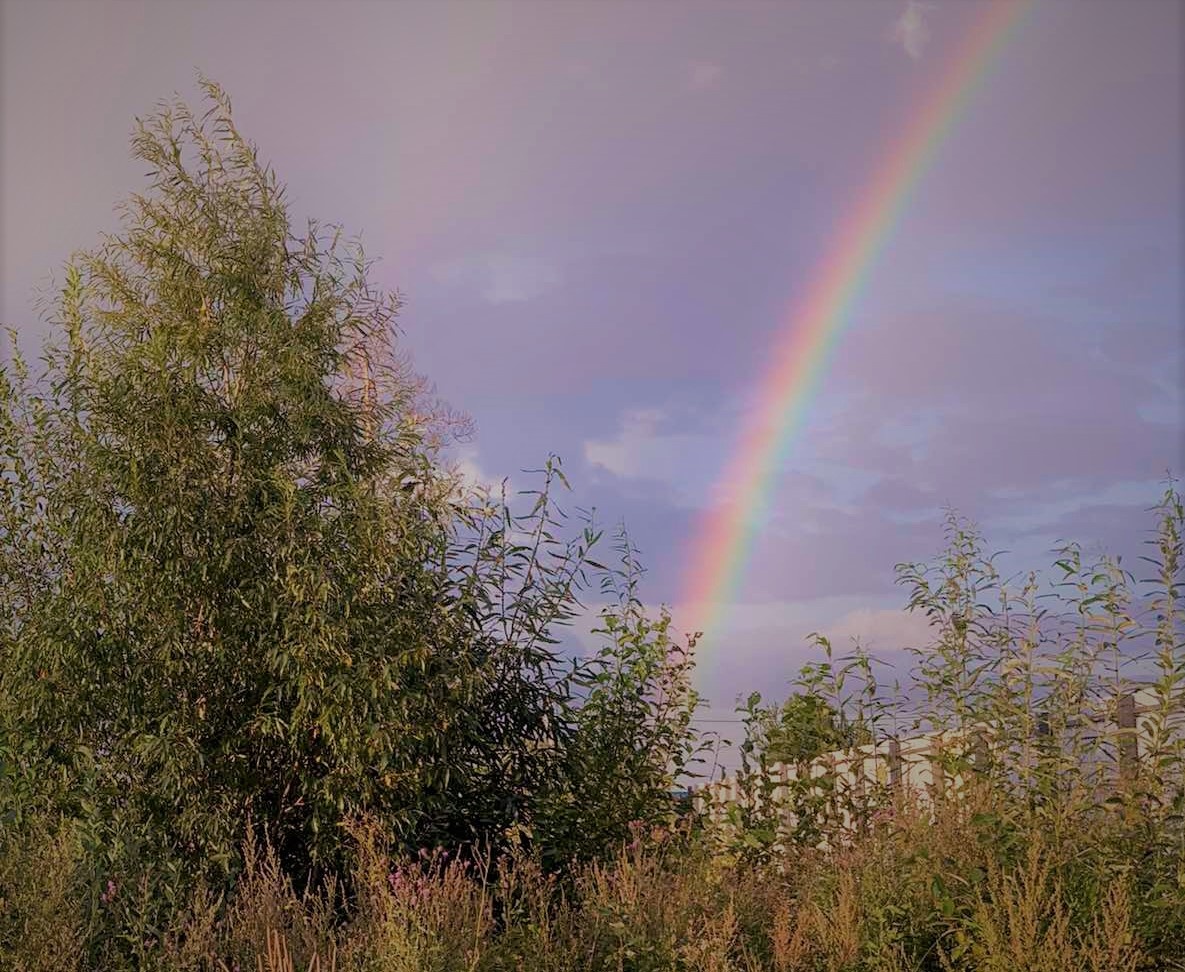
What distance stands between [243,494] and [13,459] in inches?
67.6

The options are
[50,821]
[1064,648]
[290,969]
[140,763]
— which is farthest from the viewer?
[140,763]

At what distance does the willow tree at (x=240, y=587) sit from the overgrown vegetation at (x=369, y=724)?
2cm

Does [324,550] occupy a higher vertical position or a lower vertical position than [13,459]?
lower

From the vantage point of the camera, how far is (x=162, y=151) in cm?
727

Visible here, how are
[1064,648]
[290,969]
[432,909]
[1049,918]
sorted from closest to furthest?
[290,969]
[432,909]
[1049,918]
[1064,648]

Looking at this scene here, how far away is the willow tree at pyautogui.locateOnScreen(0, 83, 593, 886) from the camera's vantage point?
5984 millimetres

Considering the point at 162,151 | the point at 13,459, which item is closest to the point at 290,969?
the point at 13,459

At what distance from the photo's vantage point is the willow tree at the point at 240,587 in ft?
19.6

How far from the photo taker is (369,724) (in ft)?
19.1

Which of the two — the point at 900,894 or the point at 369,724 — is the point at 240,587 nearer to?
the point at 369,724

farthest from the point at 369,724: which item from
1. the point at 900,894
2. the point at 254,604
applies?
the point at 900,894

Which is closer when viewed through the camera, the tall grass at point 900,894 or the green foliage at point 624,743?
the tall grass at point 900,894

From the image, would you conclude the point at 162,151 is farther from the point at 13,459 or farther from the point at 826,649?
the point at 826,649

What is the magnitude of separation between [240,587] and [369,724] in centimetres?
106
